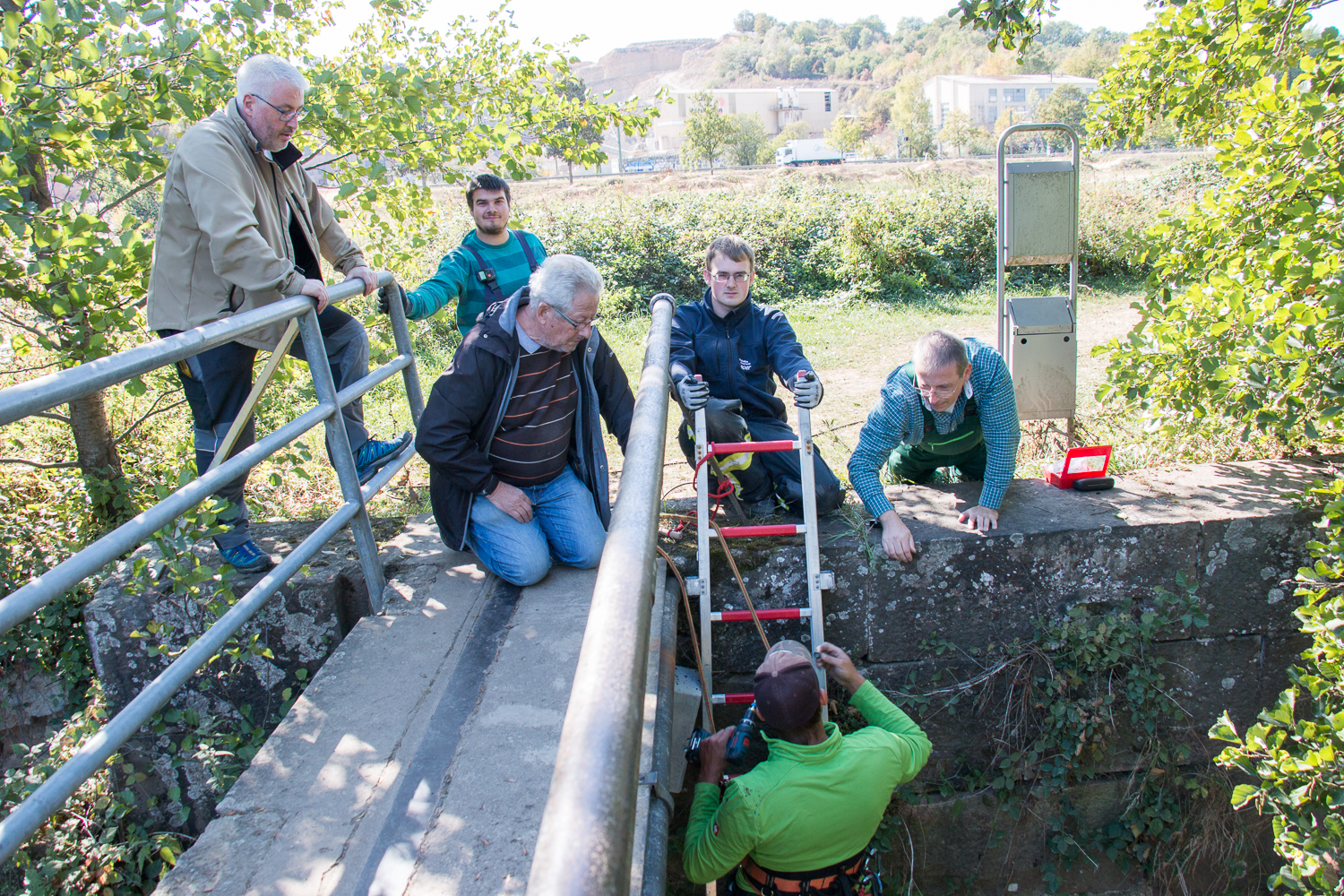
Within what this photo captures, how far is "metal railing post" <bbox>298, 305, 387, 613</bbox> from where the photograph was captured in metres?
2.68

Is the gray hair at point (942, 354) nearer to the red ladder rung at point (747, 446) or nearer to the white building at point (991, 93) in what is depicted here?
the red ladder rung at point (747, 446)

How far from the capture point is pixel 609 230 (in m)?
14.9

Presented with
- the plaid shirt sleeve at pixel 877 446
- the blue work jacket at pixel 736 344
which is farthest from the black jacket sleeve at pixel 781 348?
the plaid shirt sleeve at pixel 877 446

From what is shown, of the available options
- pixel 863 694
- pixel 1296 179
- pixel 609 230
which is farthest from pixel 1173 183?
pixel 863 694

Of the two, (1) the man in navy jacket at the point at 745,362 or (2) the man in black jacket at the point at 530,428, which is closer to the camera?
(2) the man in black jacket at the point at 530,428

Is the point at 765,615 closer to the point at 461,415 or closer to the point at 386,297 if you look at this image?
the point at 461,415

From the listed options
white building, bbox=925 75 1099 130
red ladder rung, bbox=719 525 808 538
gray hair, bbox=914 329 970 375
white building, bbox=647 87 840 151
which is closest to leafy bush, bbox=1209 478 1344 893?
gray hair, bbox=914 329 970 375

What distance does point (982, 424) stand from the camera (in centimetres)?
338

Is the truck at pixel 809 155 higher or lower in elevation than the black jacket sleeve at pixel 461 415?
higher

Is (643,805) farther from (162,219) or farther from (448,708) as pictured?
(162,219)

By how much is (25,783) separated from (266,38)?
3735 mm

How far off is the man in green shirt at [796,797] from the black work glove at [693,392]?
95cm

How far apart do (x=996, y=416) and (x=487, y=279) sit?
2368 mm

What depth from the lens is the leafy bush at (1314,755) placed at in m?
2.62
